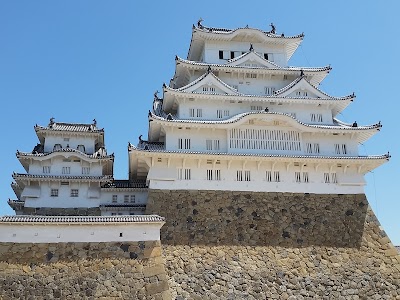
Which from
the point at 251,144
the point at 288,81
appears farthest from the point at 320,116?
the point at 251,144

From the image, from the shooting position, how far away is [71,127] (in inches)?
1069

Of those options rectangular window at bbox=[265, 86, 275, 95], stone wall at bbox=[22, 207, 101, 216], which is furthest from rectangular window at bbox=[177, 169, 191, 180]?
rectangular window at bbox=[265, 86, 275, 95]

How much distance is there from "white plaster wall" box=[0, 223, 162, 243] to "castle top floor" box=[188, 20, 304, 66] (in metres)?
13.3

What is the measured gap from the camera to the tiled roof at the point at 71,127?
1031 inches

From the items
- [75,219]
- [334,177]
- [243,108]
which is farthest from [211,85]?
[75,219]

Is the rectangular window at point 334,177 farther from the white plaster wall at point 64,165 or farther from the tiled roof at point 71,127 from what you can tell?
the tiled roof at point 71,127

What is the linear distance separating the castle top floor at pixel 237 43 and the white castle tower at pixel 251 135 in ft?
3.30

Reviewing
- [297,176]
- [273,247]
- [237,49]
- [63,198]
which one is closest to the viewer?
[273,247]

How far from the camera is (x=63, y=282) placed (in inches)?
639

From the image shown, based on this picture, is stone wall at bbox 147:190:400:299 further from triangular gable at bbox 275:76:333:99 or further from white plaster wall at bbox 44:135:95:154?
white plaster wall at bbox 44:135:95:154

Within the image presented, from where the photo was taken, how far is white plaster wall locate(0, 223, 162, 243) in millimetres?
16891

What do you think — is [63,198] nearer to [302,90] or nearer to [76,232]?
[76,232]

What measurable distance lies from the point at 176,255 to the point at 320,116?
11.8 metres

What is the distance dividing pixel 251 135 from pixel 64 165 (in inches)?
414
